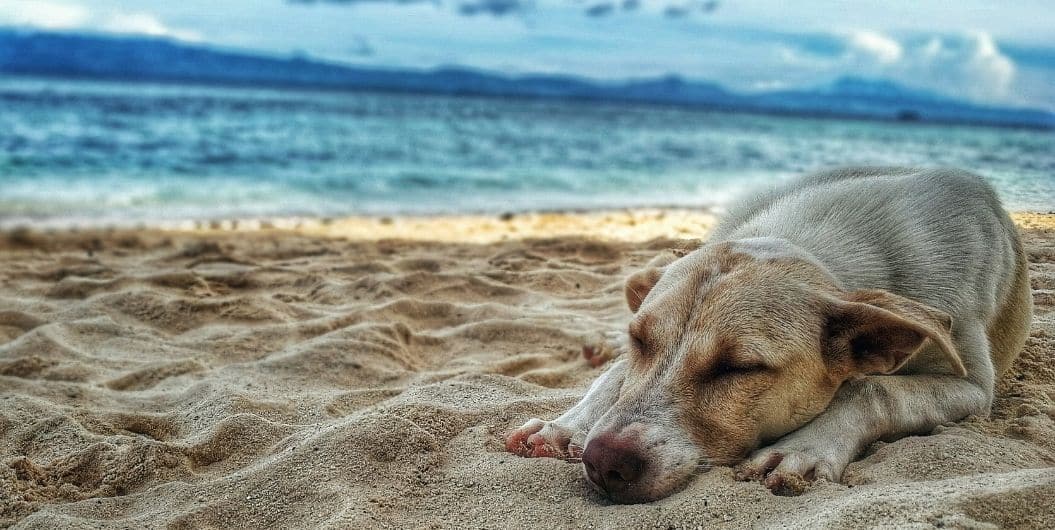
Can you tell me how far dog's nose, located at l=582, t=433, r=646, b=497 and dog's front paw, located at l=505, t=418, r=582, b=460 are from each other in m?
0.46

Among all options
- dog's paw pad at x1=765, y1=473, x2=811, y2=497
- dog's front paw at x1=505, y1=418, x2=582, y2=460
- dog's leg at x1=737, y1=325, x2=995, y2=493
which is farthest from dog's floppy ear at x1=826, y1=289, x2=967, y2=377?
dog's front paw at x1=505, y1=418, x2=582, y2=460

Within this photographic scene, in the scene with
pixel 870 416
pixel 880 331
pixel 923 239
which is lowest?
pixel 870 416

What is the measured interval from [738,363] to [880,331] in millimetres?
489

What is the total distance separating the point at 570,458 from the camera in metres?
3.08

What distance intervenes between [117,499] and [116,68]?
94341 millimetres

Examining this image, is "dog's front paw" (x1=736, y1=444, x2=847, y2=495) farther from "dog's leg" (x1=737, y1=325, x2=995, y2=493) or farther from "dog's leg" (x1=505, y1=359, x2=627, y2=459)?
"dog's leg" (x1=505, y1=359, x2=627, y2=459)

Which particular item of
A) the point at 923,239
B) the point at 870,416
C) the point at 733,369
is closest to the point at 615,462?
the point at 733,369

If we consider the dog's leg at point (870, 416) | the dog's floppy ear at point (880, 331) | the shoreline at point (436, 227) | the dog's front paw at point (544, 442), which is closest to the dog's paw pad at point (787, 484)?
the dog's leg at point (870, 416)

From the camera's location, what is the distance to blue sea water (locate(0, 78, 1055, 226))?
827 cm

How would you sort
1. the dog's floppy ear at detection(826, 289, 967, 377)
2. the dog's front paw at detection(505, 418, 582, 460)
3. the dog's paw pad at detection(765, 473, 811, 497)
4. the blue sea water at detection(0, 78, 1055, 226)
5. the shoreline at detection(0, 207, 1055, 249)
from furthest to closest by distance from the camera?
the shoreline at detection(0, 207, 1055, 249) → the blue sea water at detection(0, 78, 1055, 226) → the dog's front paw at detection(505, 418, 582, 460) → the dog's floppy ear at detection(826, 289, 967, 377) → the dog's paw pad at detection(765, 473, 811, 497)

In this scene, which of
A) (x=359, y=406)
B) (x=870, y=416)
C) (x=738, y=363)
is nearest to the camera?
(x=738, y=363)

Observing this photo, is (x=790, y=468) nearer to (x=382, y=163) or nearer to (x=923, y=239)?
(x=923, y=239)

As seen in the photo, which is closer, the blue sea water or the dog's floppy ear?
the dog's floppy ear

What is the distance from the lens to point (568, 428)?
10.6ft
